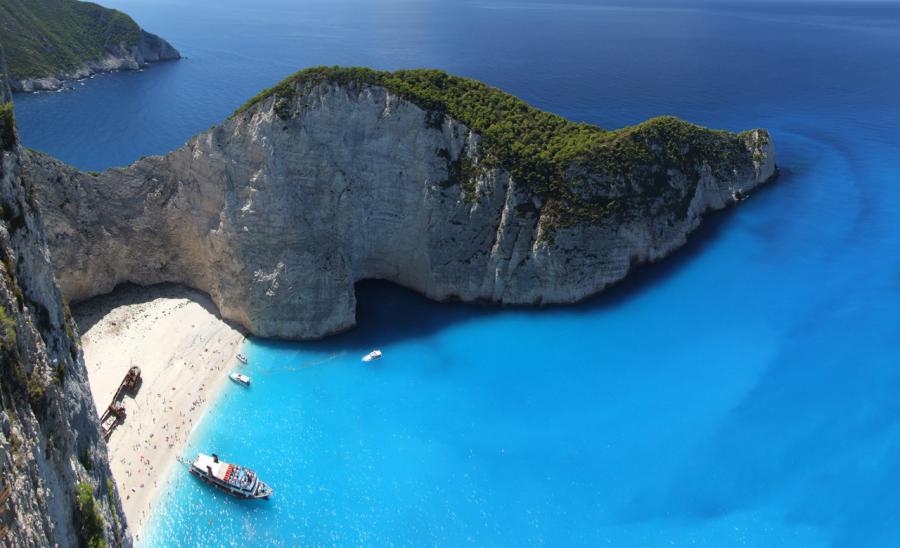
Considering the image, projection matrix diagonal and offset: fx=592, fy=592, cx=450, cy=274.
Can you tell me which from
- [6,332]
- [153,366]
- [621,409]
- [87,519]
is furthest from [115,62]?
[621,409]

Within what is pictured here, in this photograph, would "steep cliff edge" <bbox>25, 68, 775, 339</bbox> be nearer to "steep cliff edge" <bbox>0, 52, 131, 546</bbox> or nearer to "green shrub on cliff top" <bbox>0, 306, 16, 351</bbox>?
"steep cliff edge" <bbox>0, 52, 131, 546</bbox>

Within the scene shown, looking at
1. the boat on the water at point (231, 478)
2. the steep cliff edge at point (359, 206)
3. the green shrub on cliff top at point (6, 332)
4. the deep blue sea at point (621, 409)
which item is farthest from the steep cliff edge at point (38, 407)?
the steep cliff edge at point (359, 206)

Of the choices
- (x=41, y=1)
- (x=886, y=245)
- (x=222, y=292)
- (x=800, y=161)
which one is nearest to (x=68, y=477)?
(x=222, y=292)

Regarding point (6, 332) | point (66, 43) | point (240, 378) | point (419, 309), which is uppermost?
point (66, 43)

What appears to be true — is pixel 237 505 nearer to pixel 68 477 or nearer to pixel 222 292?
pixel 68 477

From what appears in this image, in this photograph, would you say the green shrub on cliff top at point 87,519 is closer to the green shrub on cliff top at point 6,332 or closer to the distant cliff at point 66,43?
the green shrub on cliff top at point 6,332

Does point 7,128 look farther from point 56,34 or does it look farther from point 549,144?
point 56,34

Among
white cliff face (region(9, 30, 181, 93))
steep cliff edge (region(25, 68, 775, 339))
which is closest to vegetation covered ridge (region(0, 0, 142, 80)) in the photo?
white cliff face (region(9, 30, 181, 93))
